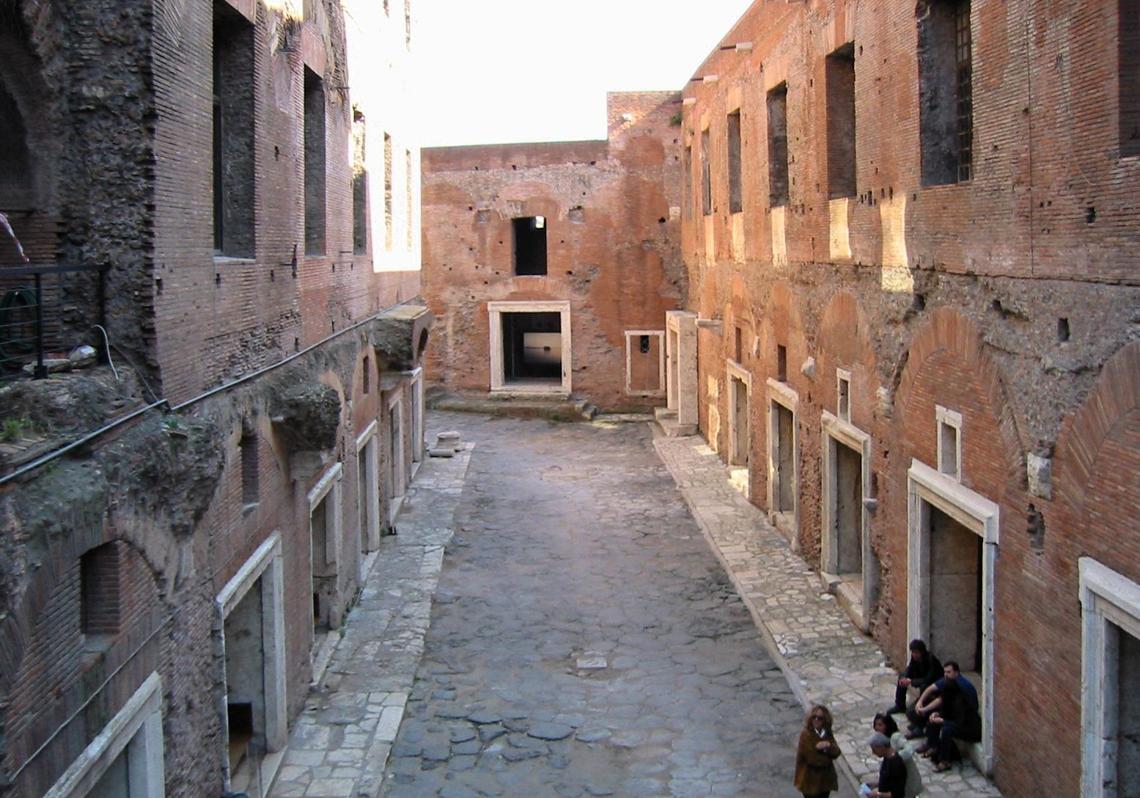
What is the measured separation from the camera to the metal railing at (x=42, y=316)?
236 inches

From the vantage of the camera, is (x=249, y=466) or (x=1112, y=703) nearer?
(x=1112, y=703)

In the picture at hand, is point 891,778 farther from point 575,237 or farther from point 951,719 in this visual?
point 575,237

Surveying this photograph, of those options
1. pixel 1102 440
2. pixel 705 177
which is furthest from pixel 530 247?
pixel 1102 440

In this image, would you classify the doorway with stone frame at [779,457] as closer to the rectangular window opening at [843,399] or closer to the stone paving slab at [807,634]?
the stone paving slab at [807,634]

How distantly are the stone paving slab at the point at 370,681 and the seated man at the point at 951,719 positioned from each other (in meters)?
3.86

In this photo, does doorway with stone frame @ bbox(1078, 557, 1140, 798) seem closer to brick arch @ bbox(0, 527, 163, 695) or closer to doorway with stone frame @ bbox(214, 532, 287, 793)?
brick arch @ bbox(0, 527, 163, 695)

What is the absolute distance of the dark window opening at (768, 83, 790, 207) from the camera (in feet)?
49.3

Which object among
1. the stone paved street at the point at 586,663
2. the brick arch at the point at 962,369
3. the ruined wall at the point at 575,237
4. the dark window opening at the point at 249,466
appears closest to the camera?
the brick arch at the point at 962,369

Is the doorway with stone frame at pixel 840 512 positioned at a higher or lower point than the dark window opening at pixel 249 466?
lower

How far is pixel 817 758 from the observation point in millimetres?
7602

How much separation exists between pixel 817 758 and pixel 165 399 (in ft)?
14.8

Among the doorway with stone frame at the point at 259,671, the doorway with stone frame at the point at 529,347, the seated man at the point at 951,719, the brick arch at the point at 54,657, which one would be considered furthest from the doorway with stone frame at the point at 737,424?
the brick arch at the point at 54,657

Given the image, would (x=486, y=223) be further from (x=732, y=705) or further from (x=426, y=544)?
(x=732, y=705)

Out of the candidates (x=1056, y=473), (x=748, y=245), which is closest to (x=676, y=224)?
(x=748, y=245)
